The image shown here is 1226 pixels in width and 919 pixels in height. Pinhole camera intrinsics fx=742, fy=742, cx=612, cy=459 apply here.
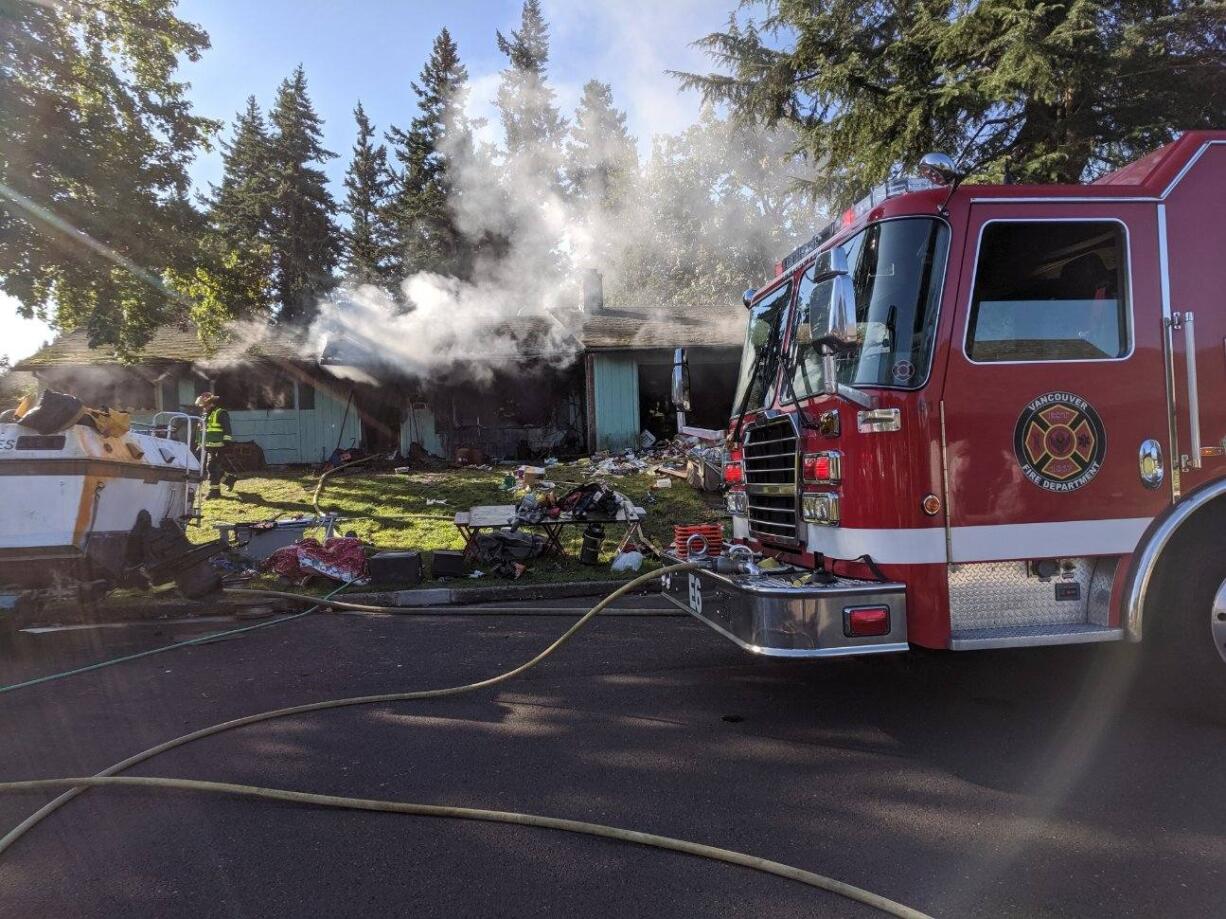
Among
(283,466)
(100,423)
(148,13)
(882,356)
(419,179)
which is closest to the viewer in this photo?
(882,356)

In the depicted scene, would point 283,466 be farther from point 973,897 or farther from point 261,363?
A: point 973,897

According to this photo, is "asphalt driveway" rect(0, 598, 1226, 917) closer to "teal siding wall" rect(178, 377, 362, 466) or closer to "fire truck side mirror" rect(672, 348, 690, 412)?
"fire truck side mirror" rect(672, 348, 690, 412)

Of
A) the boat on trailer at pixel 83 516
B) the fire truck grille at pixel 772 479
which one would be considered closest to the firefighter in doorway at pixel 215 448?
the boat on trailer at pixel 83 516

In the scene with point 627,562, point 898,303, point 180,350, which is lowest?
point 627,562

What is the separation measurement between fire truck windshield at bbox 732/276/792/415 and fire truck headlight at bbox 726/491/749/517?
1.77 ft

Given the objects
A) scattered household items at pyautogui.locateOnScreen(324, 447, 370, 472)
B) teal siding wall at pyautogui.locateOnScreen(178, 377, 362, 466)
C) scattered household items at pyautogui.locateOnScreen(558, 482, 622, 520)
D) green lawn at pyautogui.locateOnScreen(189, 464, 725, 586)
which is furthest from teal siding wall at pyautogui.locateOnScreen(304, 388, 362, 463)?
scattered household items at pyautogui.locateOnScreen(558, 482, 622, 520)

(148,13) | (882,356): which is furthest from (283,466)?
(882,356)

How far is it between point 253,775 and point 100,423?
448 cm

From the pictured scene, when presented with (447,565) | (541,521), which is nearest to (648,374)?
(541,521)

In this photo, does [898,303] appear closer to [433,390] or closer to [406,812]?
[406,812]

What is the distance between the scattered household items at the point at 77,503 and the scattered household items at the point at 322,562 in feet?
3.04

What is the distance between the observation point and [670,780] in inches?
122

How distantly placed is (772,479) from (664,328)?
1445 centimetres

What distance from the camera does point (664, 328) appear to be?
18094 millimetres
